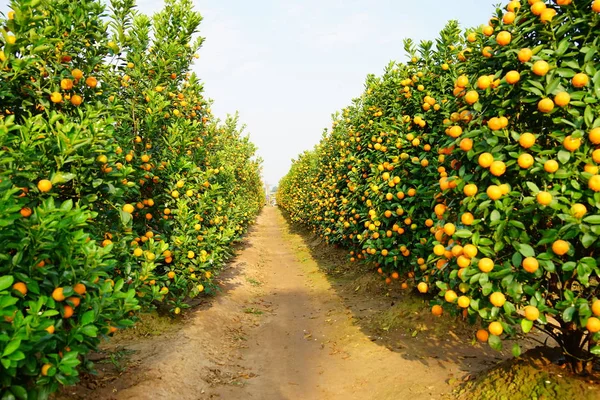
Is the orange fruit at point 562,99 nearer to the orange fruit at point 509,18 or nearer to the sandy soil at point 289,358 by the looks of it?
the orange fruit at point 509,18

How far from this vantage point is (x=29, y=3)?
2920mm

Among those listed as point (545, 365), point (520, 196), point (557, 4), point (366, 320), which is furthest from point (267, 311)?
point (557, 4)

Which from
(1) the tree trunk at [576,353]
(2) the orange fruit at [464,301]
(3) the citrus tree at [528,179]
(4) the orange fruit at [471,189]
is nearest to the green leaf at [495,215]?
(3) the citrus tree at [528,179]

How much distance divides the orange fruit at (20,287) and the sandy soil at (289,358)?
73.1 inches

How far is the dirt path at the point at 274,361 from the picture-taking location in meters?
4.49

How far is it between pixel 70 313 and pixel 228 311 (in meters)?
5.53

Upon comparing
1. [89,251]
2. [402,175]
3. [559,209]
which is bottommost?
[89,251]

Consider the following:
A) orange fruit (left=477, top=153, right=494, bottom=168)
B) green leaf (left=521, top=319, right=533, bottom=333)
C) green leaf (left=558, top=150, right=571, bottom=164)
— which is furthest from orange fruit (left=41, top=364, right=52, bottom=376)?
green leaf (left=558, top=150, right=571, bottom=164)

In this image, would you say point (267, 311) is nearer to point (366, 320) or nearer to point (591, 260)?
point (366, 320)

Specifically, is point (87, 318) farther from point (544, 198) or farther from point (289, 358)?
point (289, 358)

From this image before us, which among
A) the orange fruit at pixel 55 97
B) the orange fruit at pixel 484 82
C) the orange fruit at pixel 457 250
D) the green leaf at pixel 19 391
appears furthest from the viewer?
the orange fruit at pixel 55 97

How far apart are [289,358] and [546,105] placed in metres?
5.03

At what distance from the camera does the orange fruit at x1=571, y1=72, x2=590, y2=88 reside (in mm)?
2650

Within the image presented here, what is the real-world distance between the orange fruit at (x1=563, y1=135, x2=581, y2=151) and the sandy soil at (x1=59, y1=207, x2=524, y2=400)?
9.56 ft
